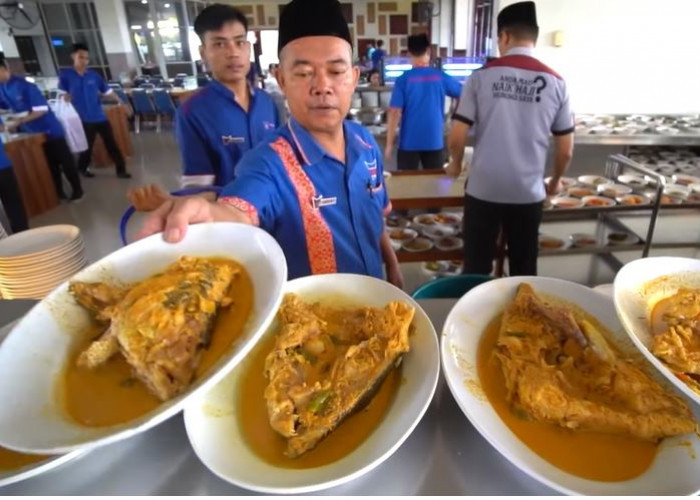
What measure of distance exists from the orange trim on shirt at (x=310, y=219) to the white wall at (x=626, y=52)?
191 inches

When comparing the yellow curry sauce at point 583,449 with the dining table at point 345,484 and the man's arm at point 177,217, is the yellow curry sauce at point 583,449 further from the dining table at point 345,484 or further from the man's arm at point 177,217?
the man's arm at point 177,217

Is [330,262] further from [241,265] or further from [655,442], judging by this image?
[655,442]

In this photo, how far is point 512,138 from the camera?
8.41ft

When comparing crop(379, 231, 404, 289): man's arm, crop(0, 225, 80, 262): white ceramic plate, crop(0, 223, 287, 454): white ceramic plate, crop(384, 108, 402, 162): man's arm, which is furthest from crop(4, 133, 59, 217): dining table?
crop(0, 223, 287, 454): white ceramic plate

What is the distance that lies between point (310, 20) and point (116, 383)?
3.60ft

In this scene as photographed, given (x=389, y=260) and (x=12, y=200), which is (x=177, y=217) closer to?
(x=389, y=260)

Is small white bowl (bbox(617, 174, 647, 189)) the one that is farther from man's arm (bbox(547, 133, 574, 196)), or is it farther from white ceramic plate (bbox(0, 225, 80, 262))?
white ceramic plate (bbox(0, 225, 80, 262))

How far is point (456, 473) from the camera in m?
0.75

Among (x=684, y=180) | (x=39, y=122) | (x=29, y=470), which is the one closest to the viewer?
(x=29, y=470)

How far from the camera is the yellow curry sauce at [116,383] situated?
2.35ft

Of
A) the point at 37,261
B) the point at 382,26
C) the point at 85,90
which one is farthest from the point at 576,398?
the point at 382,26

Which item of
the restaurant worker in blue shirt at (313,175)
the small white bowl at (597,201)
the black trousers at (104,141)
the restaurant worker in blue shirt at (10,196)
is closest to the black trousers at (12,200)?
the restaurant worker in blue shirt at (10,196)

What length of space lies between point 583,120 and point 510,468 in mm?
5367

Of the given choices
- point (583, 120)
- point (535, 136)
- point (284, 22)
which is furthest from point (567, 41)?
point (284, 22)
